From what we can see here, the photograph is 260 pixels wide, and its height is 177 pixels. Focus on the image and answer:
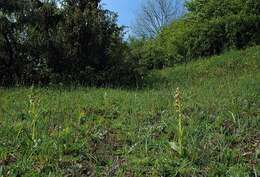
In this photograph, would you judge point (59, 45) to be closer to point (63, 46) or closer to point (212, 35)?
point (63, 46)

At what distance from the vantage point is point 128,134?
23.3 feet

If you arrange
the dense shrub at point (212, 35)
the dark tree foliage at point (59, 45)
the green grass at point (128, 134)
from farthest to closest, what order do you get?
the dense shrub at point (212, 35)
the dark tree foliage at point (59, 45)
the green grass at point (128, 134)

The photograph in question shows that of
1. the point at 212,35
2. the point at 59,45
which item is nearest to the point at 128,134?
the point at 59,45

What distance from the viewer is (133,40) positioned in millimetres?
27141

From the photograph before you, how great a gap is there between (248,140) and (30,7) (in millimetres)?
7985

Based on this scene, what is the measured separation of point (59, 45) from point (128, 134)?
6.54 metres

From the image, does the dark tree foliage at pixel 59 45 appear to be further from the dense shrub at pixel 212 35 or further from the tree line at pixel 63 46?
the dense shrub at pixel 212 35

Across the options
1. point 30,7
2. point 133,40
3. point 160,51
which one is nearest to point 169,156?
point 30,7

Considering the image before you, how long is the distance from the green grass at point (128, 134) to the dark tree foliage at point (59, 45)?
2.60 m

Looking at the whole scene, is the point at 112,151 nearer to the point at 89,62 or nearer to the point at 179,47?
the point at 89,62

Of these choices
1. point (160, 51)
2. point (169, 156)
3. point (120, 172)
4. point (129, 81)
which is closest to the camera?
point (120, 172)

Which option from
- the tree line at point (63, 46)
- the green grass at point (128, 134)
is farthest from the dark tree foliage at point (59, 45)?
the green grass at point (128, 134)

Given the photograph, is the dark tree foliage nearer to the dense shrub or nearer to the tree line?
the tree line

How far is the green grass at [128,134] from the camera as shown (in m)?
5.93
